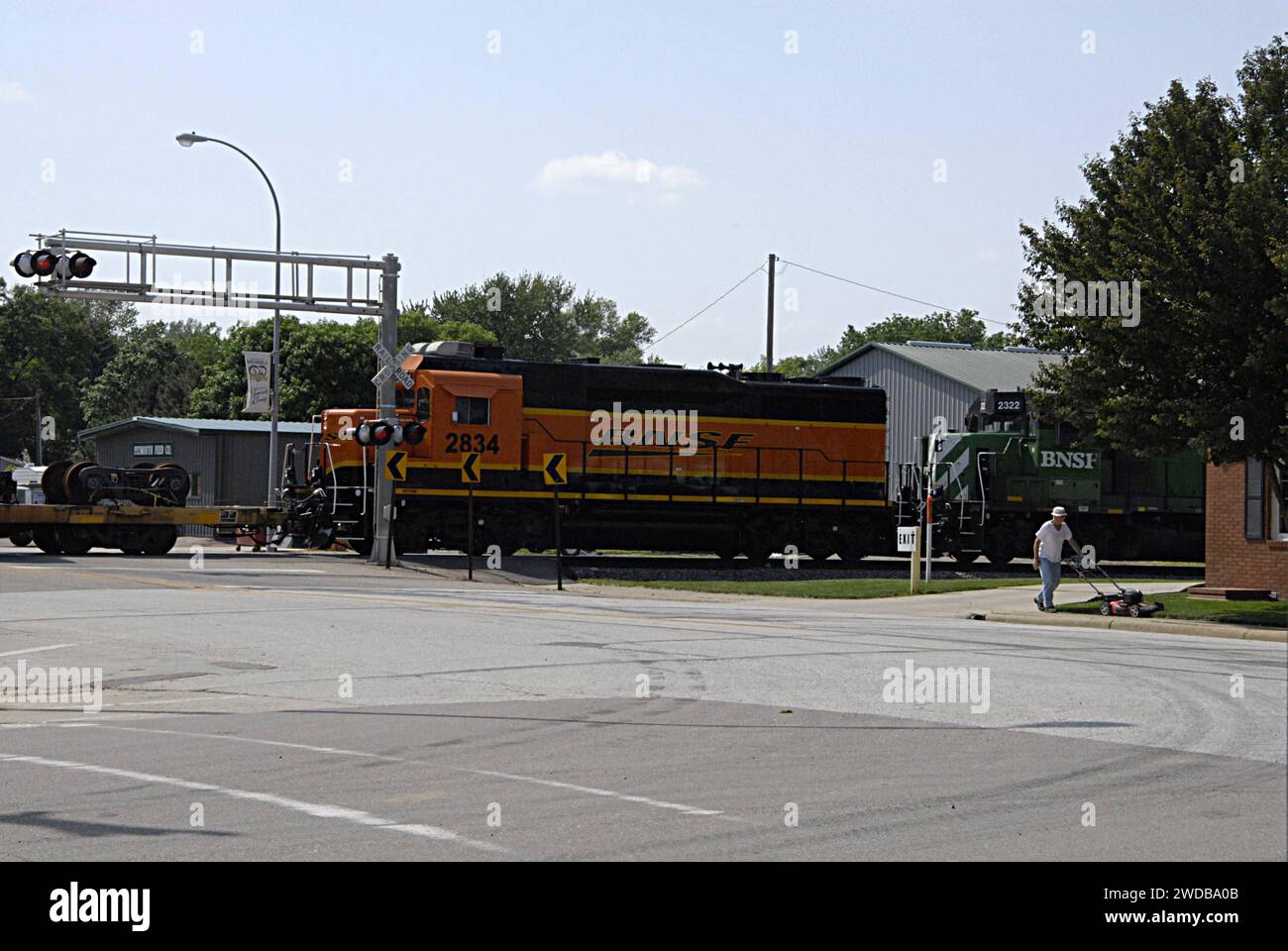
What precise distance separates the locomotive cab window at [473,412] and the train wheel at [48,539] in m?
10.2

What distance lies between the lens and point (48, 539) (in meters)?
37.1

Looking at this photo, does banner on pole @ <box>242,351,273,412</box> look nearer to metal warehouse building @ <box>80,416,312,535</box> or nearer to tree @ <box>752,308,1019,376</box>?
metal warehouse building @ <box>80,416,312,535</box>

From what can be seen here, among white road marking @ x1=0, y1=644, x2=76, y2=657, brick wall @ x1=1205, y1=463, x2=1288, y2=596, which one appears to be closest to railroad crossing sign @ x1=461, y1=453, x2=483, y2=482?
brick wall @ x1=1205, y1=463, x2=1288, y2=596

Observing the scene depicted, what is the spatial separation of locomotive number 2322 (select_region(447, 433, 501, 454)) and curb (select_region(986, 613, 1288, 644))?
15.4 meters

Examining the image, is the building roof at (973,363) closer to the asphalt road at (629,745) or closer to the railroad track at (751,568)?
the railroad track at (751,568)

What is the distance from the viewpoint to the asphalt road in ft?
24.8

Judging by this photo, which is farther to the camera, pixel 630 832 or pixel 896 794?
pixel 896 794

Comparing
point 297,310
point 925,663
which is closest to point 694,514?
point 297,310

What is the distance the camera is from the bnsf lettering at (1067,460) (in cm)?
3850

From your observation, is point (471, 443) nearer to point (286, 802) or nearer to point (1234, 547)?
point (1234, 547)

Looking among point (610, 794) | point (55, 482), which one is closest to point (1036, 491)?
point (55, 482)

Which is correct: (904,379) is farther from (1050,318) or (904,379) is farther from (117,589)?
(117,589)

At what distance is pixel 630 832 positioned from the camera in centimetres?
766

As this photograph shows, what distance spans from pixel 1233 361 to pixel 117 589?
1895 cm
